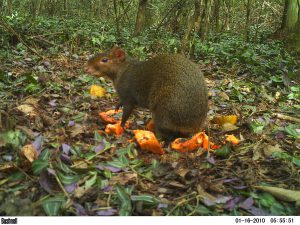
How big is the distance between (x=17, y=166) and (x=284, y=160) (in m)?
2.13

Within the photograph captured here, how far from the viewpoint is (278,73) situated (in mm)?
7301

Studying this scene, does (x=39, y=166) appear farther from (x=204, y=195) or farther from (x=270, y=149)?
(x=270, y=149)

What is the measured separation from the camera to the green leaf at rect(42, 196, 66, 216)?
2531mm

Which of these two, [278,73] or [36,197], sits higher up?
[278,73]

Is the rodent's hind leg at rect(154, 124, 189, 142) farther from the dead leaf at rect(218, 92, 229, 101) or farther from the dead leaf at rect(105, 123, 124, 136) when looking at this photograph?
the dead leaf at rect(218, 92, 229, 101)

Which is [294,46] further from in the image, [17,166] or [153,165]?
[17,166]

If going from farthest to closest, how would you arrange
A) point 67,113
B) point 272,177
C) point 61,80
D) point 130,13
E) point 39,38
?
point 130,13 → point 39,38 → point 61,80 → point 67,113 → point 272,177

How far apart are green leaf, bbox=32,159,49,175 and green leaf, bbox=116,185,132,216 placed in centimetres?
54

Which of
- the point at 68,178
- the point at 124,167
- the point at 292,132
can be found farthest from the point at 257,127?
the point at 68,178

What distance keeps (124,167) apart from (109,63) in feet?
7.35

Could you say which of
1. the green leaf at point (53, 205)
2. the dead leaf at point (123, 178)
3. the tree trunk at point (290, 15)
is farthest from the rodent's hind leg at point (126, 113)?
the tree trunk at point (290, 15)

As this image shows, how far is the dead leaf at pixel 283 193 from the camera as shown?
284cm

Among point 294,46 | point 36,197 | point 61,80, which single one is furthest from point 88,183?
point 294,46

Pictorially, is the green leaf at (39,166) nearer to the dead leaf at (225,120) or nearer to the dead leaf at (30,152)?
the dead leaf at (30,152)
